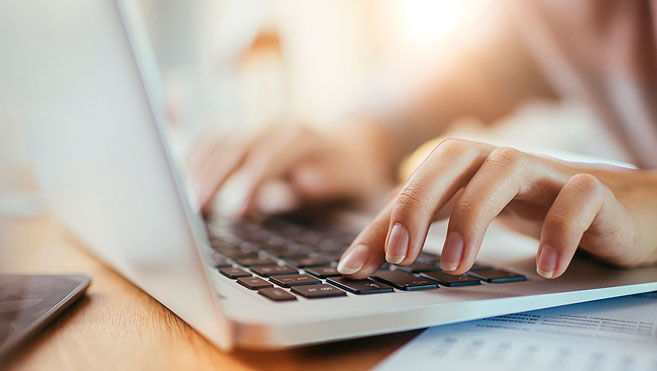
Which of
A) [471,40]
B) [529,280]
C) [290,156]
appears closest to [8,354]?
[529,280]

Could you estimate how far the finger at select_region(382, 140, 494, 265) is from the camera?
34 centimetres

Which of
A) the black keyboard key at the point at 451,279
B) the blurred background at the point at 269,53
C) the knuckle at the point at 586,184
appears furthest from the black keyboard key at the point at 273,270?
the blurred background at the point at 269,53

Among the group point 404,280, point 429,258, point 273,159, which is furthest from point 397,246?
point 273,159

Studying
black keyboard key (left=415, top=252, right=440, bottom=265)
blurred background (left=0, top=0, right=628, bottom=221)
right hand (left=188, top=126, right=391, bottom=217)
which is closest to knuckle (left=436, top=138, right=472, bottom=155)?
black keyboard key (left=415, top=252, right=440, bottom=265)

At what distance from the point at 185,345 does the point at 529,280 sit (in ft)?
0.80

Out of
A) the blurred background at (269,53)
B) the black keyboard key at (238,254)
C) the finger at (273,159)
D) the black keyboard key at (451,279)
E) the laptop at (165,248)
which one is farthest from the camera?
the blurred background at (269,53)

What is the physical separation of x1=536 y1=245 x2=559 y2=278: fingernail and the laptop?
12 millimetres

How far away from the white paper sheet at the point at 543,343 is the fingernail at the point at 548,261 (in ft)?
0.09

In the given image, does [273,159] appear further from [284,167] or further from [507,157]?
[507,157]

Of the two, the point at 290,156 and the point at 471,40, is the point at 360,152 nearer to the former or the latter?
the point at 290,156

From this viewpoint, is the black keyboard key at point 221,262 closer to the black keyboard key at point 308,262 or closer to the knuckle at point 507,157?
the black keyboard key at point 308,262

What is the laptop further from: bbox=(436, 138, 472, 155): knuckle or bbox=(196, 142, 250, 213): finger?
bbox=(196, 142, 250, 213): finger

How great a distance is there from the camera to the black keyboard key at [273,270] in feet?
1.22

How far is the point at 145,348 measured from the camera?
27cm
